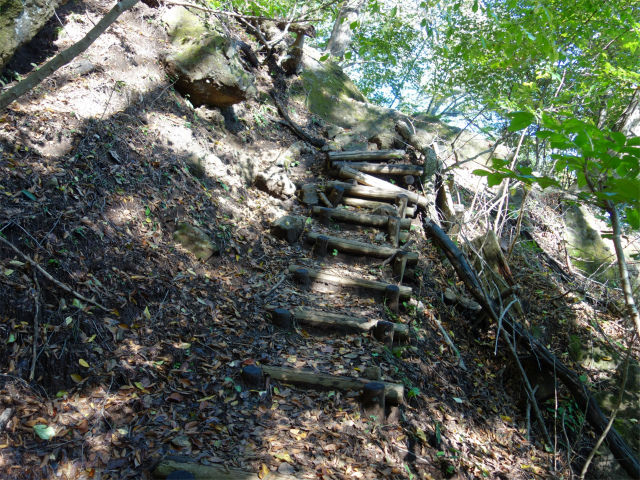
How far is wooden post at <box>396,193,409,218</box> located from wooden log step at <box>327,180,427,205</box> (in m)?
0.12

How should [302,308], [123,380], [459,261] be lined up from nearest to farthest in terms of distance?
[123,380], [302,308], [459,261]

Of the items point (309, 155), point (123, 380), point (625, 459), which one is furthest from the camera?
point (309, 155)

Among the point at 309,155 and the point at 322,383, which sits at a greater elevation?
the point at 309,155

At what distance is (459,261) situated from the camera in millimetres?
5605

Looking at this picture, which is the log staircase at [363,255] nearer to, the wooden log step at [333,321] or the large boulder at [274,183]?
the wooden log step at [333,321]

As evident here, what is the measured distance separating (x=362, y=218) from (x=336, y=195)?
76 centimetres

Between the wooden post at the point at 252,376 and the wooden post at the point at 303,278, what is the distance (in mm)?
1685

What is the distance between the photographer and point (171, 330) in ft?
11.9

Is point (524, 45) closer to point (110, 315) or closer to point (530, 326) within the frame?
point (530, 326)

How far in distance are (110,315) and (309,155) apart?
598 centimetres

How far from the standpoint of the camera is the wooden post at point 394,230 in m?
6.16

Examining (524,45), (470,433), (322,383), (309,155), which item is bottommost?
(470,433)

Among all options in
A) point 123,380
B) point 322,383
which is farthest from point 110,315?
point 322,383

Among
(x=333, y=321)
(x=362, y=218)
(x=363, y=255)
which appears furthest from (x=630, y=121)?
(x=333, y=321)
